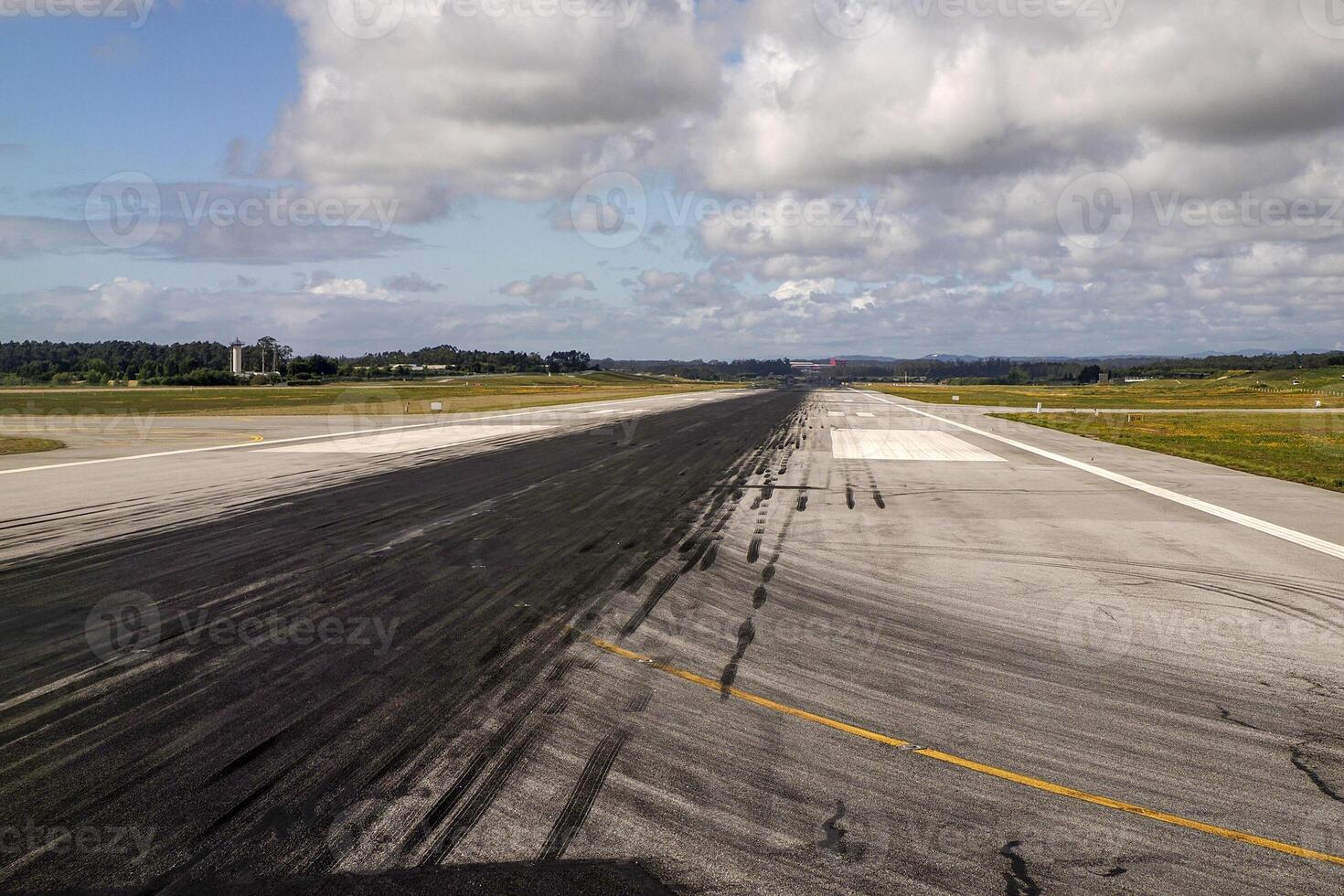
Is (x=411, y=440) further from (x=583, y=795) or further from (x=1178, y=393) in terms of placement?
(x=1178, y=393)

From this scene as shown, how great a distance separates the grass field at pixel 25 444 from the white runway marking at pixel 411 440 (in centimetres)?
751

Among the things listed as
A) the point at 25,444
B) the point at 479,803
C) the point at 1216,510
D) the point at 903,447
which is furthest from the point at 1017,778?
the point at 25,444

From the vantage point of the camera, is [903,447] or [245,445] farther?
[903,447]

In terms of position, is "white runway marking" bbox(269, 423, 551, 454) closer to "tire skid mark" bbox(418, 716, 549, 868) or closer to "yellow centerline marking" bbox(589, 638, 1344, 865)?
"yellow centerline marking" bbox(589, 638, 1344, 865)

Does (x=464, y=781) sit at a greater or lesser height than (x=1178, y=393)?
greater

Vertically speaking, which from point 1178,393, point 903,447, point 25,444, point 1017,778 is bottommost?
point 1178,393

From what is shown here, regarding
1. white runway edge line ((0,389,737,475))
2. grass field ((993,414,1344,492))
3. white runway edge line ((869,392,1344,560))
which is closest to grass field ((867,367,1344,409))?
grass field ((993,414,1344,492))

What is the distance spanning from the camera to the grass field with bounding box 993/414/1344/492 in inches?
928

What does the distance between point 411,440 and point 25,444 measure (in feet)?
40.5

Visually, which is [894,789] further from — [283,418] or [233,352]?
[233,352]

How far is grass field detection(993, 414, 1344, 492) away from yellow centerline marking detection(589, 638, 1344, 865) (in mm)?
18772

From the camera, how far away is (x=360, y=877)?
4.07 meters

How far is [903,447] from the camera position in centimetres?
2930

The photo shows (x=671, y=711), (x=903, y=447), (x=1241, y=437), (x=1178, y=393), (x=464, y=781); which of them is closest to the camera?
(x=464, y=781)
